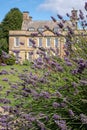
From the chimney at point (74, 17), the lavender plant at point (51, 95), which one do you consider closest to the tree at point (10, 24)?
the chimney at point (74, 17)

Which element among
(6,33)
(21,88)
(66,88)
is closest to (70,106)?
(66,88)

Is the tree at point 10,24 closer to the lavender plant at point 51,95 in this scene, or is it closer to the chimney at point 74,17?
the chimney at point 74,17

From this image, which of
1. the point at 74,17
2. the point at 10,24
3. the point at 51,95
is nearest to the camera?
the point at 51,95

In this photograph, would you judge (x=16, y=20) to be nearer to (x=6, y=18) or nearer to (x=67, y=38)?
(x=6, y=18)

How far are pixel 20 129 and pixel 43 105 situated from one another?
0.34 meters

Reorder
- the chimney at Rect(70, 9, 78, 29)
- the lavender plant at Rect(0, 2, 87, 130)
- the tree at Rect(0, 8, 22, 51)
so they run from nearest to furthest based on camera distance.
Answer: the lavender plant at Rect(0, 2, 87, 130) < the chimney at Rect(70, 9, 78, 29) < the tree at Rect(0, 8, 22, 51)

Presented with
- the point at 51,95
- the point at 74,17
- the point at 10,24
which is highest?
the point at 10,24

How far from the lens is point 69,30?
3.72m

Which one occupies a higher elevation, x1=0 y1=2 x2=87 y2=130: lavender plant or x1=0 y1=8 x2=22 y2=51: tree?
x1=0 y1=8 x2=22 y2=51: tree

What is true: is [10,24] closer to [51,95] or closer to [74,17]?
[74,17]

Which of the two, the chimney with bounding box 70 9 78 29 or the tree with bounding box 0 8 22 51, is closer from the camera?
the chimney with bounding box 70 9 78 29

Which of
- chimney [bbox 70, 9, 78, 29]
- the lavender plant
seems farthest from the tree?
the lavender plant

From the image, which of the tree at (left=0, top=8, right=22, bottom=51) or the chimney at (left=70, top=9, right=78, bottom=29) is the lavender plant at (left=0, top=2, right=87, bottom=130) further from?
the tree at (left=0, top=8, right=22, bottom=51)

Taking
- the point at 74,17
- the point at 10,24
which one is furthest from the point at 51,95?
the point at 10,24
